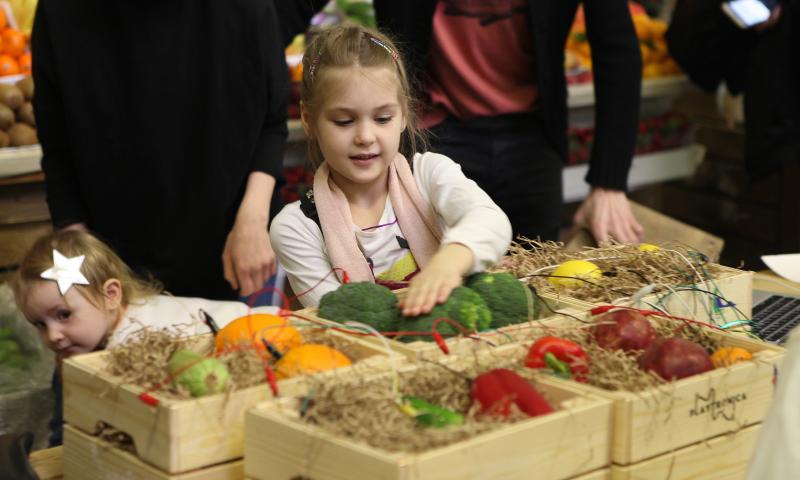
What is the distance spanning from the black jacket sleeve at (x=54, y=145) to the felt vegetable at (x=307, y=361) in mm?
1374

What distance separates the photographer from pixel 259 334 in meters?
1.78

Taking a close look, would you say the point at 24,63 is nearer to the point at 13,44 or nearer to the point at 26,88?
the point at 13,44

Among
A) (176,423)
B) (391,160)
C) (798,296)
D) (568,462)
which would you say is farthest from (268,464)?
(798,296)

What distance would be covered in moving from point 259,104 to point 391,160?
622mm

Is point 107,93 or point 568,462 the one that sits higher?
point 107,93

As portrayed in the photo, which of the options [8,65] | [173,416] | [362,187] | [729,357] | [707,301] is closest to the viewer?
[173,416]

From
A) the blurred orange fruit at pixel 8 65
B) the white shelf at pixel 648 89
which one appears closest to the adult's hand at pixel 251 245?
the blurred orange fruit at pixel 8 65

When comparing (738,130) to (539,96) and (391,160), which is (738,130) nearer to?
(539,96)

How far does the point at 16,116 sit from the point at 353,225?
186 cm

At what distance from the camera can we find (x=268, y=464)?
152 centimetres

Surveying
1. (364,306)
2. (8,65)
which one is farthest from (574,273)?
(8,65)

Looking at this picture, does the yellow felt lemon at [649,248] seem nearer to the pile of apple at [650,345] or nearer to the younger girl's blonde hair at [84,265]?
the pile of apple at [650,345]

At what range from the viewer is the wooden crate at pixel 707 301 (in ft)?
6.77

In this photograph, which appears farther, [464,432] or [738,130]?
[738,130]
